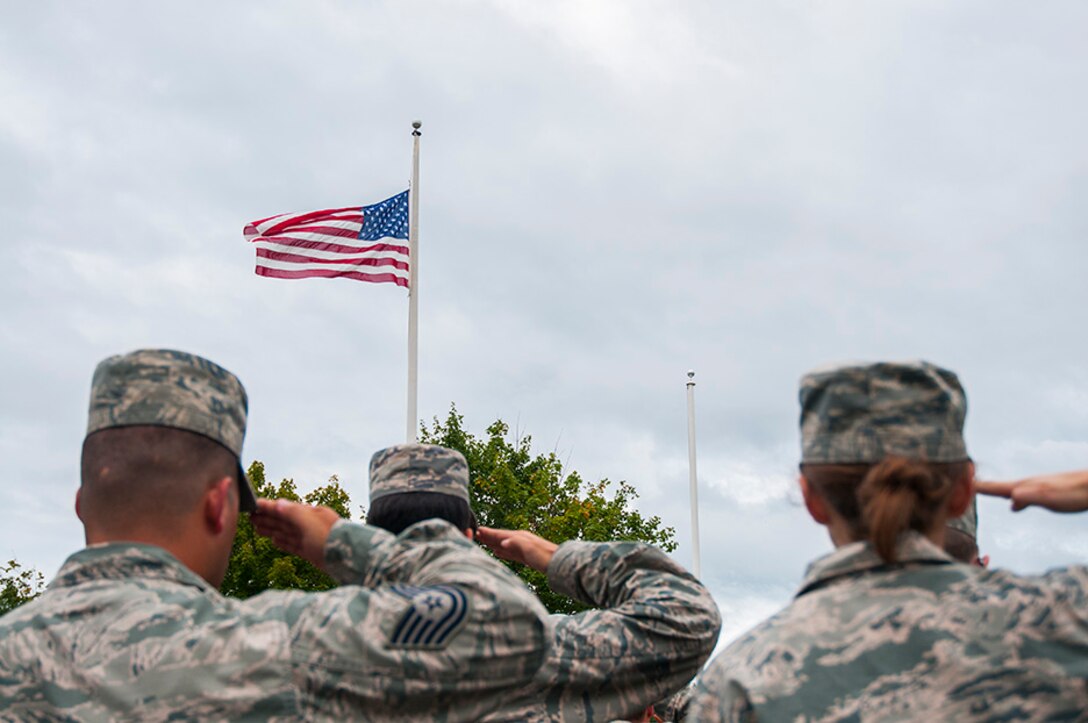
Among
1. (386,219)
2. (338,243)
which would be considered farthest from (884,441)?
(386,219)

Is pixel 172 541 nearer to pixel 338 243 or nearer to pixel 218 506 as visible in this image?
pixel 218 506

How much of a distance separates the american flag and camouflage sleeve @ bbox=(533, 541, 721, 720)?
11.6 m

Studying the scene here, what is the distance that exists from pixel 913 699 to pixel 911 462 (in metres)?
0.52

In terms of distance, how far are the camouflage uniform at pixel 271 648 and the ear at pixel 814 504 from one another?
2.32 ft

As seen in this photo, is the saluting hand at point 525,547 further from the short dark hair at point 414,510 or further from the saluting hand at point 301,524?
the saluting hand at point 301,524

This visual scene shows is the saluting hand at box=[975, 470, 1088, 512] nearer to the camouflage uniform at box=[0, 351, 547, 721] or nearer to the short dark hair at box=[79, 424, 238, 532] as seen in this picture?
the camouflage uniform at box=[0, 351, 547, 721]

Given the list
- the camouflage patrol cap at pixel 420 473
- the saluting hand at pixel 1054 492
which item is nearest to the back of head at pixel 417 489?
the camouflage patrol cap at pixel 420 473

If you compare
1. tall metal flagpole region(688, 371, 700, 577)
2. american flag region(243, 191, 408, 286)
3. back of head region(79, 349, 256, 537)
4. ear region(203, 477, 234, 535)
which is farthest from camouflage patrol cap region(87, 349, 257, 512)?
tall metal flagpole region(688, 371, 700, 577)

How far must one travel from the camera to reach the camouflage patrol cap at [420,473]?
412 cm

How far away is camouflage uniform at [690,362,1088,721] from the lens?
2477mm

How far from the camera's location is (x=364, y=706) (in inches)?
104

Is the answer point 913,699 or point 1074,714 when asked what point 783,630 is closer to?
point 913,699

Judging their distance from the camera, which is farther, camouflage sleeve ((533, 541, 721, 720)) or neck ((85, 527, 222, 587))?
camouflage sleeve ((533, 541, 721, 720))

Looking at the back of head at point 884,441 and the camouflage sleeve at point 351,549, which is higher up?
the back of head at point 884,441
